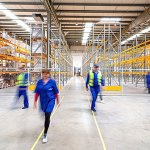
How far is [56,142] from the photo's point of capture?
4.27m

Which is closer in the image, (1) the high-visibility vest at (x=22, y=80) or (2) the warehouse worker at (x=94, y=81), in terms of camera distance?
(2) the warehouse worker at (x=94, y=81)

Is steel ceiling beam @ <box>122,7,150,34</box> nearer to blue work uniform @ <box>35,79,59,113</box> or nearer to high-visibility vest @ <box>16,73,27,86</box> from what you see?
high-visibility vest @ <box>16,73,27,86</box>

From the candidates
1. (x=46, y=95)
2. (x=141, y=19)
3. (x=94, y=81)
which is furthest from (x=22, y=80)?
(x=141, y=19)

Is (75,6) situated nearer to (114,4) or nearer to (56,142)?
(114,4)

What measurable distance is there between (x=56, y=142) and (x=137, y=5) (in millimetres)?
13783

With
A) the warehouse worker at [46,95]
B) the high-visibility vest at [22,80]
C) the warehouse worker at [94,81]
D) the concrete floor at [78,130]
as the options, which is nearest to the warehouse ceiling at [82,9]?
the high-visibility vest at [22,80]

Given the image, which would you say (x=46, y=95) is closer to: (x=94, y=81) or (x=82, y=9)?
(x=94, y=81)

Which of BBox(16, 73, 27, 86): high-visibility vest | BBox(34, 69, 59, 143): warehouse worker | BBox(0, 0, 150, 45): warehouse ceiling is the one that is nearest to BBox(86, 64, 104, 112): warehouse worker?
BBox(16, 73, 27, 86): high-visibility vest

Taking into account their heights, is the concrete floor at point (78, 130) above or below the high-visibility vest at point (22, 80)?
below

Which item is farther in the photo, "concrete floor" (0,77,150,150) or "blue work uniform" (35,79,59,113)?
"blue work uniform" (35,79,59,113)

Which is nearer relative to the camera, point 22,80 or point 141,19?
point 22,80

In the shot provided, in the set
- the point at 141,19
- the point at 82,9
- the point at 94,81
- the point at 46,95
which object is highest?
the point at 82,9

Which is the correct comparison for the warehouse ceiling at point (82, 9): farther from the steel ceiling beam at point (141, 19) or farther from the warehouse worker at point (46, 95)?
the warehouse worker at point (46, 95)

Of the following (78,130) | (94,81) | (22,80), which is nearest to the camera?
(78,130)
